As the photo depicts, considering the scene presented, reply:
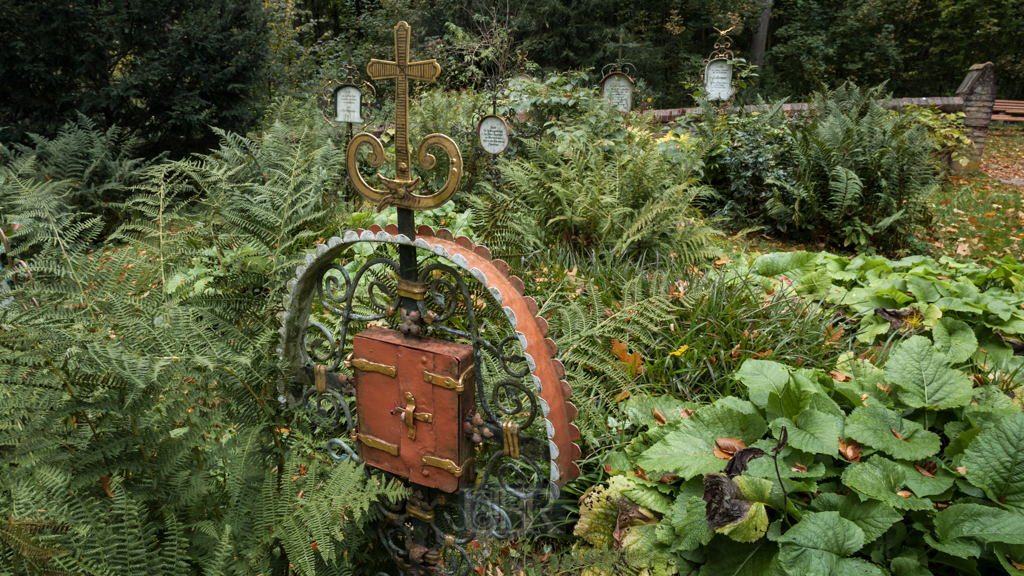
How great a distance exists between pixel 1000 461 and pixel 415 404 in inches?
63.9

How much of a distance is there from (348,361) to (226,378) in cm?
34

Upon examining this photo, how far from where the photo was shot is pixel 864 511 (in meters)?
1.57

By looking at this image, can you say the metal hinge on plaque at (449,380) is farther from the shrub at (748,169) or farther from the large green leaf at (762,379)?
the shrub at (748,169)

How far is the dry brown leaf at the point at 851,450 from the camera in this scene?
1734 millimetres

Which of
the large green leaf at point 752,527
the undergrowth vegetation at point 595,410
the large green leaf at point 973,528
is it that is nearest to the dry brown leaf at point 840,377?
the undergrowth vegetation at point 595,410

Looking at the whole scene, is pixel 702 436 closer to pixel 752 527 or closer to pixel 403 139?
pixel 752 527

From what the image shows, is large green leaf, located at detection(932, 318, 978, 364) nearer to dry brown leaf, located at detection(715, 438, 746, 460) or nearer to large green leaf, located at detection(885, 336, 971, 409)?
large green leaf, located at detection(885, 336, 971, 409)

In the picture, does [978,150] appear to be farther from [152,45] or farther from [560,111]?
[152,45]

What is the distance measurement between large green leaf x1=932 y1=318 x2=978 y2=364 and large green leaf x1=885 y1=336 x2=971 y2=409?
0.45 metres

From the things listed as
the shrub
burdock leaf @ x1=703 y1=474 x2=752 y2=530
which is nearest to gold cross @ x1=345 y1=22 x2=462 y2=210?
burdock leaf @ x1=703 y1=474 x2=752 y2=530

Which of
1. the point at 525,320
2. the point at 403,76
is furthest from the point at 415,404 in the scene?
the point at 403,76

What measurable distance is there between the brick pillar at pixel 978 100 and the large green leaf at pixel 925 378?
33.1 feet

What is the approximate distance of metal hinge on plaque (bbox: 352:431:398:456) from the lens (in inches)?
68.4

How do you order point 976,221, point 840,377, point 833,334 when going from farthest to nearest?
point 976,221, point 833,334, point 840,377
